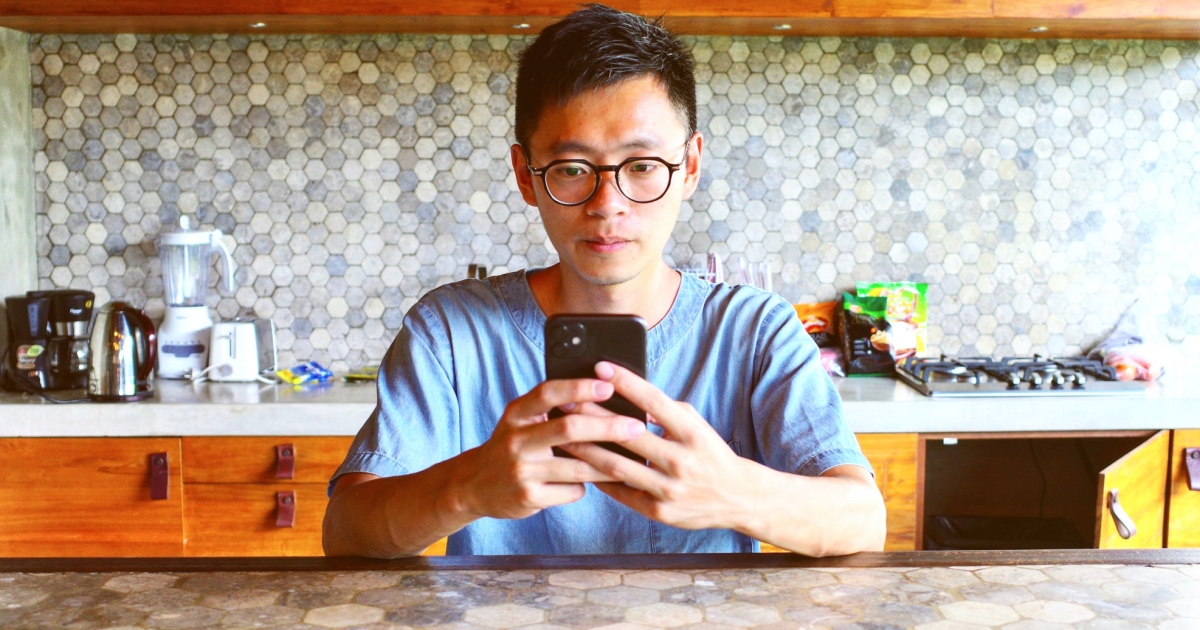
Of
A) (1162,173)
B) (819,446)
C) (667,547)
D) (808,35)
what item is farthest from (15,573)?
(1162,173)

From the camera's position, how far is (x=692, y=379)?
1.27 meters

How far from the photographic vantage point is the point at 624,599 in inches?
32.9

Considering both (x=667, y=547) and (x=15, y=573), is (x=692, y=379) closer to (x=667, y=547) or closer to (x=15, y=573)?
(x=667, y=547)

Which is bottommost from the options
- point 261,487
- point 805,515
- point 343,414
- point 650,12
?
point 261,487

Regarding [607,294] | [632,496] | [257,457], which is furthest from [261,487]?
[632,496]

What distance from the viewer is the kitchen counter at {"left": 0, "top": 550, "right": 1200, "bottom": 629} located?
80cm

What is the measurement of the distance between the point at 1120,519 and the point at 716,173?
127cm

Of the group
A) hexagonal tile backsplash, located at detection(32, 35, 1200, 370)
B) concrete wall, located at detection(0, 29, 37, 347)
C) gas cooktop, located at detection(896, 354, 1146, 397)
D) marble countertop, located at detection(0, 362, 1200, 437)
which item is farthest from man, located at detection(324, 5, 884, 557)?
concrete wall, located at detection(0, 29, 37, 347)

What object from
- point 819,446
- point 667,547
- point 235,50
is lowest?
point 667,547

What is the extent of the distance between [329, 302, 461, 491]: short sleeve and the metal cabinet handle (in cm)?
144

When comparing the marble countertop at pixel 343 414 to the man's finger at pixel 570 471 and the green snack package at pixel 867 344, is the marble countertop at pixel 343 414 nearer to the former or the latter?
the green snack package at pixel 867 344

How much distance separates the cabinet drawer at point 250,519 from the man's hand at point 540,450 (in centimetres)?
129

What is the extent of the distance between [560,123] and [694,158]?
0.68 ft

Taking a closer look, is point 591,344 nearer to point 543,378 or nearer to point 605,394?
point 605,394
